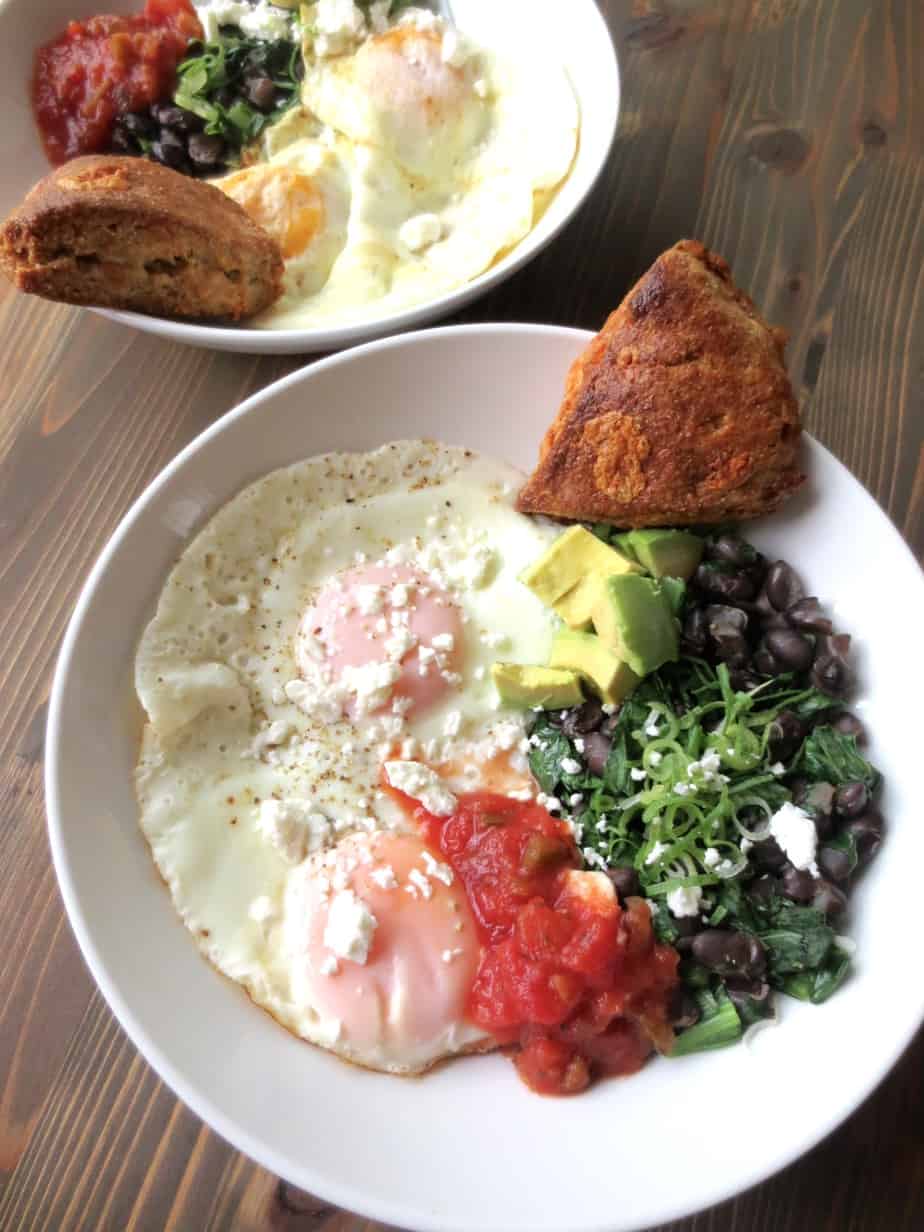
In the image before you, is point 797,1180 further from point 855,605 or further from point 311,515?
point 311,515

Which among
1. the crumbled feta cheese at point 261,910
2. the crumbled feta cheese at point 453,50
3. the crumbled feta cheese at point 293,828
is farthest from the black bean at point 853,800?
the crumbled feta cheese at point 453,50

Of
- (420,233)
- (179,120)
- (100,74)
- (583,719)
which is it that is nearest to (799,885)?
(583,719)

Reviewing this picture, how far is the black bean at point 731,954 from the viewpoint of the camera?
2080 millimetres

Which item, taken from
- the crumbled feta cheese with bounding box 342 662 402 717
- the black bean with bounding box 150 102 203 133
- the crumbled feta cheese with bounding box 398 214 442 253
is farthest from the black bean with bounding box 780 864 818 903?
the black bean with bounding box 150 102 203 133

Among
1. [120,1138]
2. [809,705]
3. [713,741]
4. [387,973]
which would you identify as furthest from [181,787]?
[809,705]

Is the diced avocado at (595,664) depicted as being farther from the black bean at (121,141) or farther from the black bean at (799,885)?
the black bean at (121,141)

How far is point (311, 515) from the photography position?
254 centimetres

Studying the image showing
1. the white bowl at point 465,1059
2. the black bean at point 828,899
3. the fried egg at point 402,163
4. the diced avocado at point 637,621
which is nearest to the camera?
the white bowl at point 465,1059

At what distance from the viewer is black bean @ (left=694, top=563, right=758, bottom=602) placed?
2.27 m

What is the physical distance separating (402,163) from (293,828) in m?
1.97

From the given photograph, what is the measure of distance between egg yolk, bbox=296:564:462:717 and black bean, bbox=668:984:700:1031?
35.1 inches

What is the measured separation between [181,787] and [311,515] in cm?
77

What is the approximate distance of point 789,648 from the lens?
221cm

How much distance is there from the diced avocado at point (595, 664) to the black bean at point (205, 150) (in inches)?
72.4
